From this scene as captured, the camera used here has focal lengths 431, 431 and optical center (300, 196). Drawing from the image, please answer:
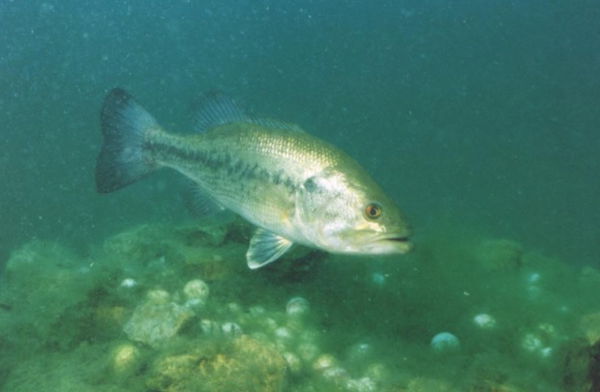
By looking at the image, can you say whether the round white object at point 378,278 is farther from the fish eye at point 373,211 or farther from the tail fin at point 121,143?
the tail fin at point 121,143

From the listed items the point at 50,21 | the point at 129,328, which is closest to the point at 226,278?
the point at 129,328

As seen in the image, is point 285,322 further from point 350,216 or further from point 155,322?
point 350,216

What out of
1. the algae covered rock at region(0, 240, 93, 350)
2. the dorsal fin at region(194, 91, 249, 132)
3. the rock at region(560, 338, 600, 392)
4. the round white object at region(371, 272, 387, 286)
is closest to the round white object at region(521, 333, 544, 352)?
the rock at region(560, 338, 600, 392)

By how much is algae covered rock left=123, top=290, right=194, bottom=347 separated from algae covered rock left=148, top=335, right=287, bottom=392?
0.80 metres

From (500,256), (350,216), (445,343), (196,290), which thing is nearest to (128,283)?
(196,290)

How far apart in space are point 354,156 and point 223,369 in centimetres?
5922

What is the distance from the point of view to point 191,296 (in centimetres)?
557

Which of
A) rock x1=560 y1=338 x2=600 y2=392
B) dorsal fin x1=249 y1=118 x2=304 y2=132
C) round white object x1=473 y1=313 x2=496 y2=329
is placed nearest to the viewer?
rock x1=560 y1=338 x2=600 y2=392

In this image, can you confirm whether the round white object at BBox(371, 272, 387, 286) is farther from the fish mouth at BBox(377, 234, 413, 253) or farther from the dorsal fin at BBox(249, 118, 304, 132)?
the dorsal fin at BBox(249, 118, 304, 132)

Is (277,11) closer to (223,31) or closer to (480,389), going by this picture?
(223,31)

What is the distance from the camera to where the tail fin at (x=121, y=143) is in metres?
5.78

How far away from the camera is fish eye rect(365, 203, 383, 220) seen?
4.25m

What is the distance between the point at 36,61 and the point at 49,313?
87.8m

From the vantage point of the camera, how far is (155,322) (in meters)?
4.48
